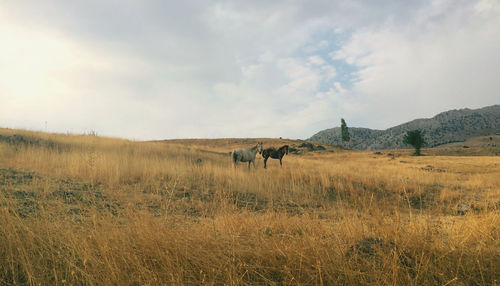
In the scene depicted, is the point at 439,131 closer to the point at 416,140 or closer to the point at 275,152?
the point at 416,140

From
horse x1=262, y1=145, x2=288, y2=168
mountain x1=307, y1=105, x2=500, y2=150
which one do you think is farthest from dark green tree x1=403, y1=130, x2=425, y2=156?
mountain x1=307, y1=105, x2=500, y2=150

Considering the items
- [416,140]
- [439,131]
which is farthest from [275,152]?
[439,131]

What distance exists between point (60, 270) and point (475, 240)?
215 inches

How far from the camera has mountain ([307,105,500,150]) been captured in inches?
3597

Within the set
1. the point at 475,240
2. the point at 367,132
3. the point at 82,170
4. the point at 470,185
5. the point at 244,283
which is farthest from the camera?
the point at 367,132

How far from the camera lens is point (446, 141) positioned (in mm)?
83938

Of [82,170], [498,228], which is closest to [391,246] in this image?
[498,228]

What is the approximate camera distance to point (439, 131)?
97312mm

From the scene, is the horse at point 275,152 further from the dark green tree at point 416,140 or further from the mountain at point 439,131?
the mountain at point 439,131

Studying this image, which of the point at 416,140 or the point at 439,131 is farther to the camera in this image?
the point at 439,131

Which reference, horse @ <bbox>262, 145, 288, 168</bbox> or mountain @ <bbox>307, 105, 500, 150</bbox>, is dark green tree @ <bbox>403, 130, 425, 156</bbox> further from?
mountain @ <bbox>307, 105, 500, 150</bbox>

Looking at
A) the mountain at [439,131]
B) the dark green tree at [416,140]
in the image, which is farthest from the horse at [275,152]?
the mountain at [439,131]

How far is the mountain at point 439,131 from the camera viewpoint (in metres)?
91.4

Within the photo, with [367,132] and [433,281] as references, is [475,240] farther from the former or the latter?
[367,132]
